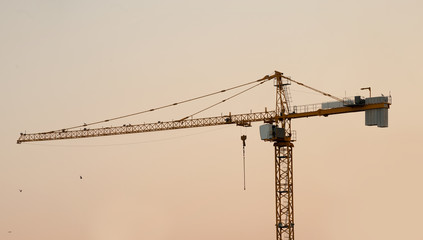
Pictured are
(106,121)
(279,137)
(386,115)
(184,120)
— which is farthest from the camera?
(106,121)

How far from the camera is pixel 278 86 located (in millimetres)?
152875

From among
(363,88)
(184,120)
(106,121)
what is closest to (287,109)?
(363,88)

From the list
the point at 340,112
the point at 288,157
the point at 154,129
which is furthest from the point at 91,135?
the point at 340,112

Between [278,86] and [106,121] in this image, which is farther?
[106,121]

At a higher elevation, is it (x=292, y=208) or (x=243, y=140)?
(x=243, y=140)

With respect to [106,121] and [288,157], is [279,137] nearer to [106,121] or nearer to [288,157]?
[288,157]

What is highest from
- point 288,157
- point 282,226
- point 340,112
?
point 340,112

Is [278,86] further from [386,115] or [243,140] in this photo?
[386,115]

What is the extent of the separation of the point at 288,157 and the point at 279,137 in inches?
212

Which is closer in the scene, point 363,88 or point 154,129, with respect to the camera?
point 363,88

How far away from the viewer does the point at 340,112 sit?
139 metres

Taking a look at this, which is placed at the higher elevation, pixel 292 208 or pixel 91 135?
pixel 91 135

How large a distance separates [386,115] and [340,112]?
934 cm

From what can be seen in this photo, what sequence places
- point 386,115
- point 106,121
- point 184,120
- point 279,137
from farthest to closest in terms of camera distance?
point 106,121 < point 184,120 < point 279,137 < point 386,115
